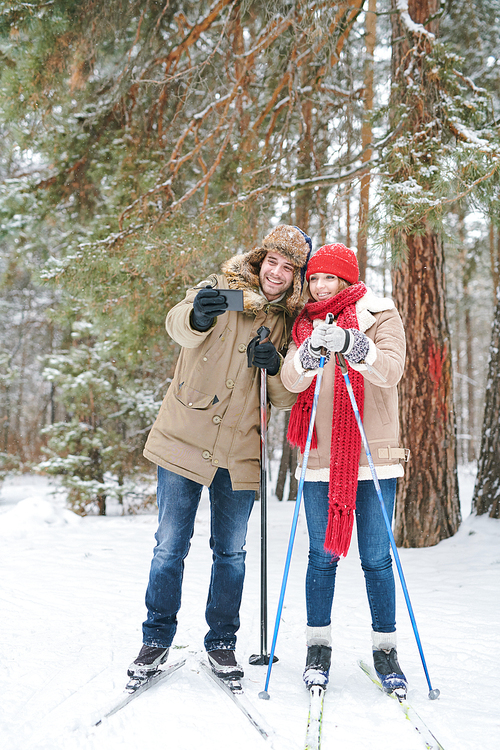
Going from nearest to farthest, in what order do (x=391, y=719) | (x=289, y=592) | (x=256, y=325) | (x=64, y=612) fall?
(x=391, y=719) < (x=256, y=325) < (x=64, y=612) < (x=289, y=592)

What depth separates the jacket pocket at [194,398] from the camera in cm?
211

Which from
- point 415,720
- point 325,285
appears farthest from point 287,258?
point 415,720

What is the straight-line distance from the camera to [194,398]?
2125 millimetres

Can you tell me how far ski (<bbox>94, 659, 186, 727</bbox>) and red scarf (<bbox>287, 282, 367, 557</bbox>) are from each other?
0.81 m

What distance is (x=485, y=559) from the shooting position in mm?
3895

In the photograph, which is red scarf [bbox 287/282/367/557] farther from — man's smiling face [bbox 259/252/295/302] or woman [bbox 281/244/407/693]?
man's smiling face [bbox 259/252/295/302]

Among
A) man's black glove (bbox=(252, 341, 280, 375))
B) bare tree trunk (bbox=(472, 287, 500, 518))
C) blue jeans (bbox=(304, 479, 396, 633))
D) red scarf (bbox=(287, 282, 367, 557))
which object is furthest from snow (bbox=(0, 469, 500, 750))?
man's black glove (bbox=(252, 341, 280, 375))

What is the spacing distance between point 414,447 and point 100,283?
3120mm

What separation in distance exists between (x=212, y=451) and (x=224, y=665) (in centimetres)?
83

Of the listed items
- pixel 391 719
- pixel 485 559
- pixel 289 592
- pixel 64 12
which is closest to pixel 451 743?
pixel 391 719

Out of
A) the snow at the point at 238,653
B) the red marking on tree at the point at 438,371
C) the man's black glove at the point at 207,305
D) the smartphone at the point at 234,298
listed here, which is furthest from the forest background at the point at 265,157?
the man's black glove at the point at 207,305

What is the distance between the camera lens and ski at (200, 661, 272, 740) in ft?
5.59

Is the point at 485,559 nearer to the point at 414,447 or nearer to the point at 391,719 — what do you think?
the point at 414,447

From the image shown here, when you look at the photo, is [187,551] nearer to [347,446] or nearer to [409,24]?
[347,446]
